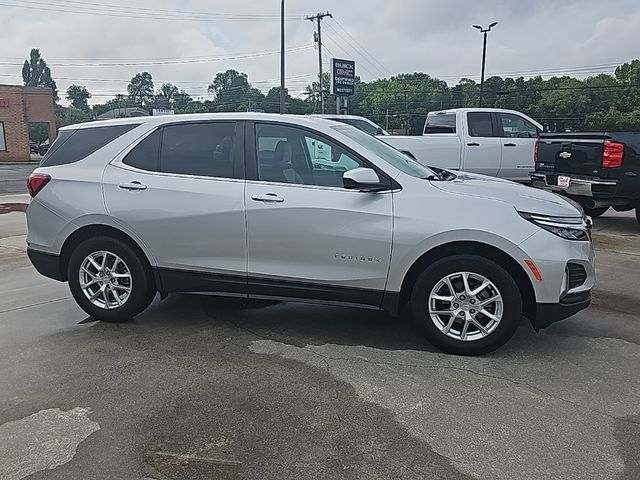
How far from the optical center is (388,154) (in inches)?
191

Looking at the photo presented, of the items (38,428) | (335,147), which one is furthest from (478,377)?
(38,428)

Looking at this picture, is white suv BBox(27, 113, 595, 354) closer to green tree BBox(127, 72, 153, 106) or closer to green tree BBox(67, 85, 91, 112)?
green tree BBox(127, 72, 153, 106)

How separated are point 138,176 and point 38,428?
2226 mm

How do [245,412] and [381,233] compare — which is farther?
[381,233]

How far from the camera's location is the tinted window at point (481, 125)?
1205cm

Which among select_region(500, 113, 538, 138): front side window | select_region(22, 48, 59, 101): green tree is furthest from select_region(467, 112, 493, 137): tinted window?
select_region(22, 48, 59, 101): green tree

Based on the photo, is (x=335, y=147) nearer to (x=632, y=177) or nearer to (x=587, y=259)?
(x=587, y=259)

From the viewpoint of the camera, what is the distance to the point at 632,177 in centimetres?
893

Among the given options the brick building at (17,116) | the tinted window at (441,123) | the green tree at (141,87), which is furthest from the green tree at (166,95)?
the tinted window at (441,123)

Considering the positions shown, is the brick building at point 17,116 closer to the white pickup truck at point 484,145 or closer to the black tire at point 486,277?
the white pickup truck at point 484,145

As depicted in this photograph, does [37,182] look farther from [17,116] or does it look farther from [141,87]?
[141,87]

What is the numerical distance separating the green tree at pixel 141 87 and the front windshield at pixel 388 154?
113m

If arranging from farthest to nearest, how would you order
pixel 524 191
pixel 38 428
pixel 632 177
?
pixel 632 177 → pixel 524 191 → pixel 38 428

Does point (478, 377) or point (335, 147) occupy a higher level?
point (335, 147)
